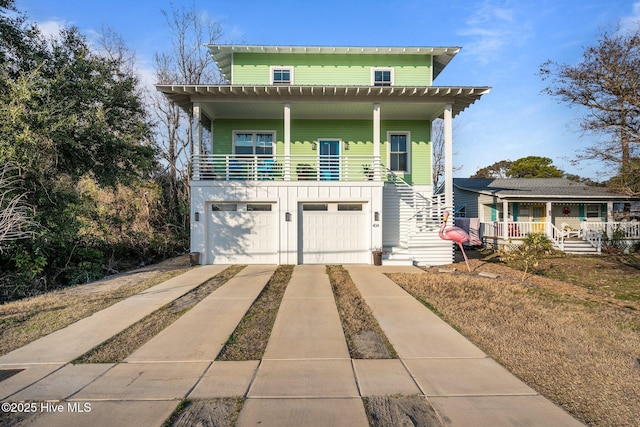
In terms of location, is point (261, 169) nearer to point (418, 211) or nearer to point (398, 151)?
point (418, 211)

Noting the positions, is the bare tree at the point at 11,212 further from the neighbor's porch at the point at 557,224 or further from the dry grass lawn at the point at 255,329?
the neighbor's porch at the point at 557,224

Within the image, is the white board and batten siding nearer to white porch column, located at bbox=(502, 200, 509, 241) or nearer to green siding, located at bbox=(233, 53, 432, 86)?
green siding, located at bbox=(233, 53, 432, 86)

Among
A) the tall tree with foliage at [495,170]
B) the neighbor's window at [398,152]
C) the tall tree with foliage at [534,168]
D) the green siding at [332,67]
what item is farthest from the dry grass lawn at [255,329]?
the tall tree with foliage at [495,170]

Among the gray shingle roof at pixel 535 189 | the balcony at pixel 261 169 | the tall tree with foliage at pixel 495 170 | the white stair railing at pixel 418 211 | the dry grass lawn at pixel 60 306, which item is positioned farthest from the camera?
the tall tree with foliage at pixel 495 170

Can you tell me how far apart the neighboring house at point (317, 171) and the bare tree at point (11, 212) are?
4.70 m

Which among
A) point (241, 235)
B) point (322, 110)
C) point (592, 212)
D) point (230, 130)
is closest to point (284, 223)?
point (241, 235)

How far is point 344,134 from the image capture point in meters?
15.3

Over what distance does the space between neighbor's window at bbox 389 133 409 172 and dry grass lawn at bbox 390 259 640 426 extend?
6.87 m

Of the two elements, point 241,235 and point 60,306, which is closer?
point 60,306

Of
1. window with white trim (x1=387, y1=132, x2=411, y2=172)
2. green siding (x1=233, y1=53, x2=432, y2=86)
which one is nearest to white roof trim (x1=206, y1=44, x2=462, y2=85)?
green siding (x1=233, y1=53, x2=432, y2=86)

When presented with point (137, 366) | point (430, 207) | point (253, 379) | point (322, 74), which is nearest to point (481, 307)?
point (253, 379)

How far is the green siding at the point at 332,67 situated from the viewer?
50.9ft

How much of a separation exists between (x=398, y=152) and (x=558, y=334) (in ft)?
36.5

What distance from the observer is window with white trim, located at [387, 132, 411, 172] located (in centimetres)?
1516
